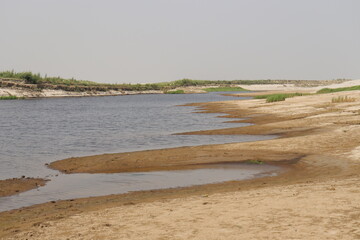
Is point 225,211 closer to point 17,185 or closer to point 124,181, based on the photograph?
point 124,181

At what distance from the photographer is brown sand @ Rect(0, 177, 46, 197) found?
13898mm

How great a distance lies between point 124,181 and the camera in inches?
602

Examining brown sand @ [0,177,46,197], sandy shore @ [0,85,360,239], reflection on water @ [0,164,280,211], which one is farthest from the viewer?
brown sand @ [0,177,46,197]

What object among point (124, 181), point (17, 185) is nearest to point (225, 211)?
point (124, 181)

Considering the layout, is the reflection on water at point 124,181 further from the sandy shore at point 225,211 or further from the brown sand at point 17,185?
the sandy shore at point 225,211

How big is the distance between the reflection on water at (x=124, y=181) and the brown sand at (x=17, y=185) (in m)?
0.37

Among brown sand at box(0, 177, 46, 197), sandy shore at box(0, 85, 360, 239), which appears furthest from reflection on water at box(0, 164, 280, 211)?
sandy shore at box(0, 85, 360, 239)

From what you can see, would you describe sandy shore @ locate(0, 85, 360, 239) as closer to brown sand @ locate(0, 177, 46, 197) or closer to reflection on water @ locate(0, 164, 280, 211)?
reflection on water @ locate(0, 164, 280, 211)

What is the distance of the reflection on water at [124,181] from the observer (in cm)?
1323

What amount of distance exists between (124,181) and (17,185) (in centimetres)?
379

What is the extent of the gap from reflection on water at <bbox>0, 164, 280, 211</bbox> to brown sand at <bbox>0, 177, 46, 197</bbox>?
367 mm

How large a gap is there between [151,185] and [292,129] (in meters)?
17.3

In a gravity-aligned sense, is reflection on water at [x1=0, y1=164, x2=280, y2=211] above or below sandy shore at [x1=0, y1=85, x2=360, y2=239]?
below

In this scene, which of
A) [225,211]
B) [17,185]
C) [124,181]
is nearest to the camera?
[225,211]
